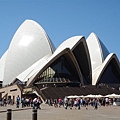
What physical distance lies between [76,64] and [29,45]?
1154 cm

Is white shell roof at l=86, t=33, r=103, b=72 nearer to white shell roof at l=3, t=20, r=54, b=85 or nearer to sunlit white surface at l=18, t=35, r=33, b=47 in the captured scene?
white shell roof at l=3, t=20, r=54, b=85

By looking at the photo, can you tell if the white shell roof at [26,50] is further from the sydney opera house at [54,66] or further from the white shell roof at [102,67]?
the white shell roof at [102,67]

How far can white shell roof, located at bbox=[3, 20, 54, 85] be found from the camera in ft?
171

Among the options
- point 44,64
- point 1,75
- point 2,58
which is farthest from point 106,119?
point 2,58

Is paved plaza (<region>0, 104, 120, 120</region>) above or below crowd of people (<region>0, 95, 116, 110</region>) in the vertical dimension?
below

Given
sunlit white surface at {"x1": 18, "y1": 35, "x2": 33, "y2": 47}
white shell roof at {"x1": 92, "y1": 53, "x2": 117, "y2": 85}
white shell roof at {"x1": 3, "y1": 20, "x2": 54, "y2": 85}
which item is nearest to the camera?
white shell roof at {"x1": 92, "y1": 53, "x2": 117, "y2": 85}

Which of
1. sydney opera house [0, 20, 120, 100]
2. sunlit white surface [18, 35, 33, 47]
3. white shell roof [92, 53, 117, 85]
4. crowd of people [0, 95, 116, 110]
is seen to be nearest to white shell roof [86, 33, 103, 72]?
sydney opera house [0, 20, 120, 100]

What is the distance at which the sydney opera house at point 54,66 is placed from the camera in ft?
143

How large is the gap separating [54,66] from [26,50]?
924 cm

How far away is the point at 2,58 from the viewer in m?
62.2

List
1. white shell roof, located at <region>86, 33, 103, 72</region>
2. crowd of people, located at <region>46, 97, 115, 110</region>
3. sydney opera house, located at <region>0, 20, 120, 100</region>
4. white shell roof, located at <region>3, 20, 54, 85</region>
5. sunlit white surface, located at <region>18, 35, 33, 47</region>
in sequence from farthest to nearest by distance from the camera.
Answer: sunlit white surface, located at <region>18, 35, 33, 47</region>
white shell roof, located at <region>86, 33, 103, 72</region>
white shell roof, located at <region>3, 20, 54, 85</region>
sydney opera house, located at <region>0, 20, 120, 100</region>
crowd of people, located at <region>46, 97, 115, 110</region>

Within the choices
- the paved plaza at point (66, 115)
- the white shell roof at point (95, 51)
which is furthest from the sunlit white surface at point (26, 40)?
the paved plaza at point (66, 115)

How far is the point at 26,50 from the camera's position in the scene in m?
53.1

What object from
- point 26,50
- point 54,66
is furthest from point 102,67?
point 26,50
